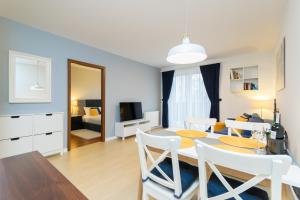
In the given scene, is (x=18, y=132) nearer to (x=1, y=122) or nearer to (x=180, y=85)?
(x=1, y=122)

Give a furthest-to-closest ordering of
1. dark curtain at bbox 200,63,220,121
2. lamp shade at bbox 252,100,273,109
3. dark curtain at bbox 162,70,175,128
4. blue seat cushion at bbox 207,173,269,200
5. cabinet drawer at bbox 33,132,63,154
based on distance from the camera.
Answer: dark curtain at bbox 162,70,175,128 < dark curtain at bbox 200,63,220,121 < lamp shade at bbox 252,100,273,109 < cabinet drawer at bbox 33,132,63,154 < blue seat cushion at bbox 207,173,269,200

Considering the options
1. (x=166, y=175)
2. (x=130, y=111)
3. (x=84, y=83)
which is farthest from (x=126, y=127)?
(x=84, y=83)

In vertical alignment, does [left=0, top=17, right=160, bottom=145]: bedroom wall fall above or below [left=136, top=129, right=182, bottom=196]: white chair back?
above

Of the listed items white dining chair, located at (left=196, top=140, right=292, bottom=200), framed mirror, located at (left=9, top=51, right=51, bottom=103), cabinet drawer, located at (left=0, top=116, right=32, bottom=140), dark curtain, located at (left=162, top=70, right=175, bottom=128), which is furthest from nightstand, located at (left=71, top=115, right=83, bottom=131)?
white dining chair, located at (left=196, top=140, right=292, bottom=200)

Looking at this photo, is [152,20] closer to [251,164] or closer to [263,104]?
[251,164]

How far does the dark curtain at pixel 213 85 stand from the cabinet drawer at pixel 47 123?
4.10 metres

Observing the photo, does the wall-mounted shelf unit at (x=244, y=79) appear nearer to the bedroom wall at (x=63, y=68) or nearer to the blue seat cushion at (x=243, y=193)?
the bedroom wall at (x=63, y=68)

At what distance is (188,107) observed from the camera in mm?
5266

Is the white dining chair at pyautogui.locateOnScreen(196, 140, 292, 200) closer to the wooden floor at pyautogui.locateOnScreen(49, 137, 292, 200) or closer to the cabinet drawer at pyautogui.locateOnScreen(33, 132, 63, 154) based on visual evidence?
the wooden floor at pyautogui.locateOnScreen(49, 137, 292, 200)

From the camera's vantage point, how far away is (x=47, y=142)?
282 cm

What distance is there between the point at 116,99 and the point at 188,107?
8.28 feet

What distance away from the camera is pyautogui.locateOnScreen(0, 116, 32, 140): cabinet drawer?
2348 mm

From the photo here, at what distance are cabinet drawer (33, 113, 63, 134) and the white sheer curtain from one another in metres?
3.37

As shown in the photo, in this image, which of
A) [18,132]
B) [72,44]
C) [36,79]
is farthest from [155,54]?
[18,132]
